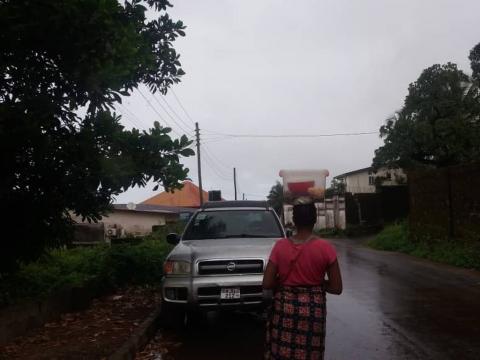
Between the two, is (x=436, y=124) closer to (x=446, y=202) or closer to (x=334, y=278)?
(x=446, y=202)

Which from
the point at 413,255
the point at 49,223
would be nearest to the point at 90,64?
the point at 49,223

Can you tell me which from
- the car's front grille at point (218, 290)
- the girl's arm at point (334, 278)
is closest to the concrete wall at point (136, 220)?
the car's front grille at point (218, 290)

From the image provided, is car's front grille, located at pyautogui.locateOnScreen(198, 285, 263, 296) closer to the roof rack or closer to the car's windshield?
the car's windshield

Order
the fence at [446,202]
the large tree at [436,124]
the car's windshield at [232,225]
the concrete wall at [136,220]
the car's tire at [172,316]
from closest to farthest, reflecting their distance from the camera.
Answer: the car's tire at [172,316] < the car's windshield at [232,225] < the fence at [446,202] < the large tree at [436,124] < the concrete wall at [136,220]

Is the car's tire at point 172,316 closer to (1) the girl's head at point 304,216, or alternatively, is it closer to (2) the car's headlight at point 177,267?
(2) the car's headlight at point 177,267

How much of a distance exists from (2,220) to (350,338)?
14.8ft

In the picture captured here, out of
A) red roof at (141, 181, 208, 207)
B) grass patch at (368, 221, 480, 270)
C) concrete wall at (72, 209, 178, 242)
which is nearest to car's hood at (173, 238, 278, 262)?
grass patch at (368, 221, 480, 270)

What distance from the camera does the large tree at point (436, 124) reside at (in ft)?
79.5

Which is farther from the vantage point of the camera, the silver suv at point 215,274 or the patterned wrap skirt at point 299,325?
the silver suv at point 215,274

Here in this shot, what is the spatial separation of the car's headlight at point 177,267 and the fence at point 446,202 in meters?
9.89

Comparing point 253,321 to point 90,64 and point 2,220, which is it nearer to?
point 2,220

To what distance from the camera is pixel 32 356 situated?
234 inches

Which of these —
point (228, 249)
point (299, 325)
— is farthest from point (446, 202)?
point (299, 325)

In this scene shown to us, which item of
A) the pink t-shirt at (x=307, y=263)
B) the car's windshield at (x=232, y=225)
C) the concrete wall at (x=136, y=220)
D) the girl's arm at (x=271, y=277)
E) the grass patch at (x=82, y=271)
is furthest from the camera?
the concrete wall at (x=136, y=220)
